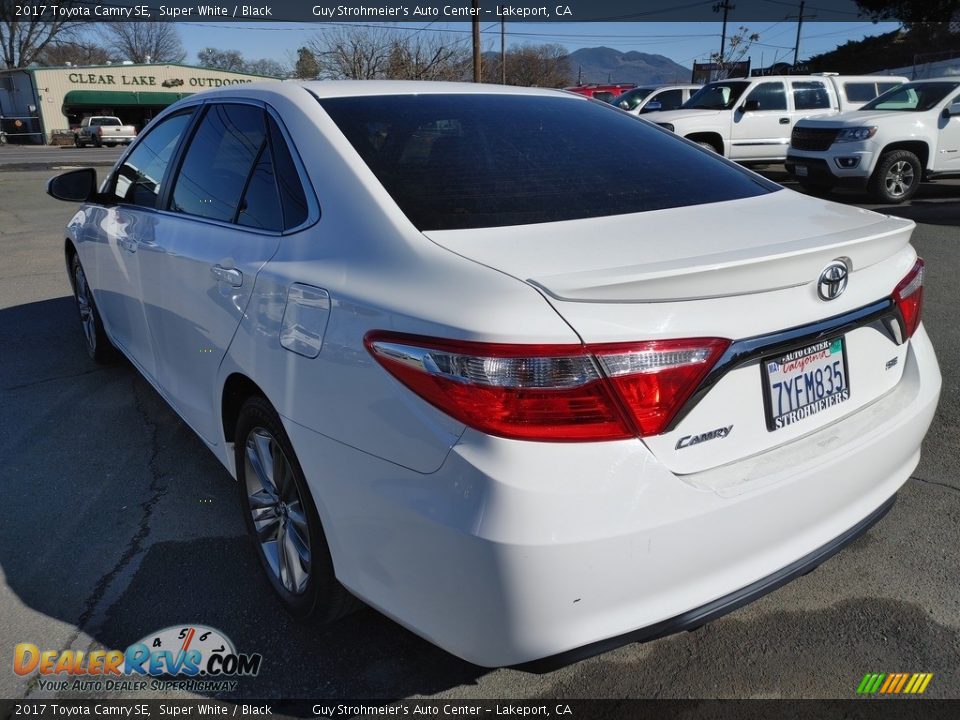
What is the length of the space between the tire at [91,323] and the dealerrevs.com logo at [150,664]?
2.72 m

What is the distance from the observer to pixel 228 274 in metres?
2.51

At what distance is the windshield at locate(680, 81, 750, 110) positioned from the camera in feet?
48.1

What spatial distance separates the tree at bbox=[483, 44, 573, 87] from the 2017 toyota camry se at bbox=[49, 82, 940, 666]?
60.0 metres

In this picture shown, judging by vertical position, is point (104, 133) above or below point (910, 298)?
below

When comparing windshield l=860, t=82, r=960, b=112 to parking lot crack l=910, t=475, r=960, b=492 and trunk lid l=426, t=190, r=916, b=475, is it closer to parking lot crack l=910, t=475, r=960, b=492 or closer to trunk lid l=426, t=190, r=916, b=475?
parking lot crack l=910, t=475, r=960, b=492

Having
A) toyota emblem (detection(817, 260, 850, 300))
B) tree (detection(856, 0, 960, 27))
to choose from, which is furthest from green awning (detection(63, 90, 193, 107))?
toyota emblem (detection(817, 260, 850, 300))

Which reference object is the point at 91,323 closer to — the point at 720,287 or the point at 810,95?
the point at 720,287

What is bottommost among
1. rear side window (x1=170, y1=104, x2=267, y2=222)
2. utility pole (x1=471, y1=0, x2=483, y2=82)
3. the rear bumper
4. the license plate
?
the rear bumper

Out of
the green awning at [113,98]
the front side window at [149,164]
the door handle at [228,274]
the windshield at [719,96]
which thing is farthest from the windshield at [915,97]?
the green awning at [113,98]

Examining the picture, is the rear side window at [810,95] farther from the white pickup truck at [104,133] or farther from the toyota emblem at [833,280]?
the white pickup truck at [104,133]

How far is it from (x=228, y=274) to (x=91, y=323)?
291 cm

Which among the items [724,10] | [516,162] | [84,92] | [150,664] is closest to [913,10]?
[724,10]

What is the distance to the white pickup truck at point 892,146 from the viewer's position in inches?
445

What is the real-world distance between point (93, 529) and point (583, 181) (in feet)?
7.86
